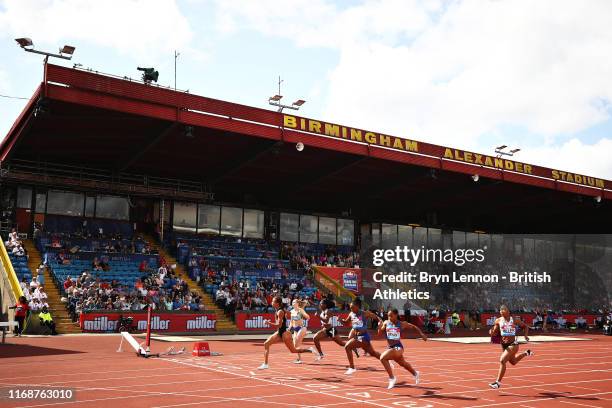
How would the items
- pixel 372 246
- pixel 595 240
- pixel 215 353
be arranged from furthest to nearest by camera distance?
pixel 595 240 < pixel 372 246 < pixel 215 353

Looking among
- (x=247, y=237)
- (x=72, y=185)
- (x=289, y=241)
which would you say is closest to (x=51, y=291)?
(x=72, y=185)

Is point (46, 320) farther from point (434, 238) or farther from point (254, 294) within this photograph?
point (434, 238)

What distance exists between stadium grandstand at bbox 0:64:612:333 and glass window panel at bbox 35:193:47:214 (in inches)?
3.6

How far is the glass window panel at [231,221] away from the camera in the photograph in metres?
47.0

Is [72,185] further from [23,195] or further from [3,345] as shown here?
[3,345]

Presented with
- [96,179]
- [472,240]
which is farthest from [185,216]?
[472,240]

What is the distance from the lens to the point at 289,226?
50531 millimetres

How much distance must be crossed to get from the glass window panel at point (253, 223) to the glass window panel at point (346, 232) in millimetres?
7816

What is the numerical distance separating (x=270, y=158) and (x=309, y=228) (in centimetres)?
1313

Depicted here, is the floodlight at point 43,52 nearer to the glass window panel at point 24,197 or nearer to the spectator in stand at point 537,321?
the glass window panel at point 24,197

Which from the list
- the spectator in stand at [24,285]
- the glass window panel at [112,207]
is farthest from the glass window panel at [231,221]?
the spectator in stand at [24,285]

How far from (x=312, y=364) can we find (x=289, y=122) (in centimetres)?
1956

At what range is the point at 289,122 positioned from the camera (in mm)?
35906

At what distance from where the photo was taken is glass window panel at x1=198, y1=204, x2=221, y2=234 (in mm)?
45906
